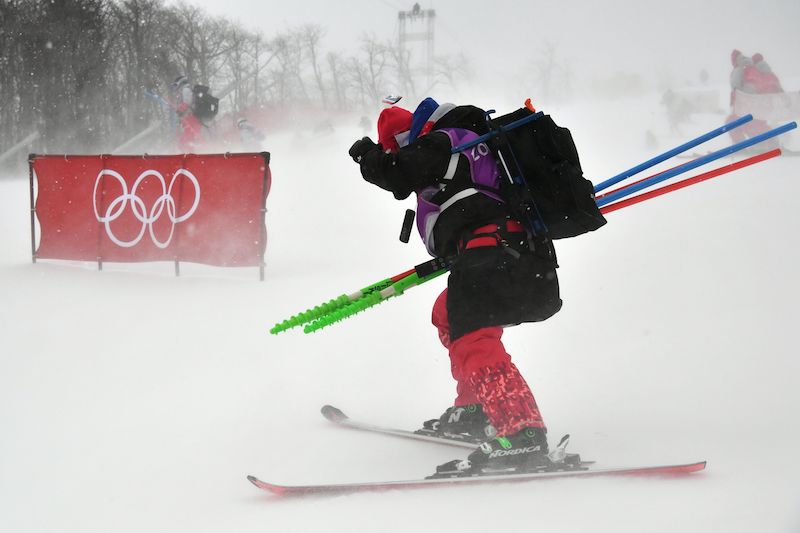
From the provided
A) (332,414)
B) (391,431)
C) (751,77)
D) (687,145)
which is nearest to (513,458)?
(391,431)

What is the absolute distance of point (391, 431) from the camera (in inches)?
147

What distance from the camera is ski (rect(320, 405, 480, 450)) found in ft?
11.4

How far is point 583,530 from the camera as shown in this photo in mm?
2334

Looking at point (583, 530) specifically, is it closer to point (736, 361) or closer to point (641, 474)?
point (641, 474)

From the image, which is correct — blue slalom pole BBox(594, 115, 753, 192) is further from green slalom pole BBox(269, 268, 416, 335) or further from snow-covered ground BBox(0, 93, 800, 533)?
snow-covered ground BBox(0, 93, 800, 533)

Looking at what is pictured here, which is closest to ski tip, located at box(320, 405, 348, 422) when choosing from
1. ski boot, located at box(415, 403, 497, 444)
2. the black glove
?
ski boot, located at box(415, 403, 497, 444)

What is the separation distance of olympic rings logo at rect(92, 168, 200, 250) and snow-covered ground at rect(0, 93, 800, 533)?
384 mm

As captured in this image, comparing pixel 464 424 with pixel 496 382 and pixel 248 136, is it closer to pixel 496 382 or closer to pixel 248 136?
pixel 496 382

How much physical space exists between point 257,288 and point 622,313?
3.14 meters

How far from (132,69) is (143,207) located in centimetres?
2002

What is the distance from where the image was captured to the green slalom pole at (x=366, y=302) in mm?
3113

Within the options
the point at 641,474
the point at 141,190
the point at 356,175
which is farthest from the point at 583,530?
the point at 356,175

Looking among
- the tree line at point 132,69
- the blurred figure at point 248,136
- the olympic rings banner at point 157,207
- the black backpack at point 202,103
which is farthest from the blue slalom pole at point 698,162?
the tree line at point 132,69

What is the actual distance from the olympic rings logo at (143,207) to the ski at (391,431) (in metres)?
3.74
